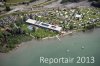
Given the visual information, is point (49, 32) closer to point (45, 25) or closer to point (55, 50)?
point (45, 25)

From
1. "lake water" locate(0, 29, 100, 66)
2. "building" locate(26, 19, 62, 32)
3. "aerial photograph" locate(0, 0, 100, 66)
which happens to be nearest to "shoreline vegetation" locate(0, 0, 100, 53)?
"aerial photograph" locate(0, 0, 100, 66)

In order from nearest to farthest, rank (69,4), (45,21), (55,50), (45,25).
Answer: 1. (55,50)
2. (45,25)
3. (45,21)
4. (69,4)

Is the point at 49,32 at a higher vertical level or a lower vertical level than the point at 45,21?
lower

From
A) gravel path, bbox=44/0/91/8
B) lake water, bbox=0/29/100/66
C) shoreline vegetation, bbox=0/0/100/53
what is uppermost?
gravel path, bbox=44/0/91/8

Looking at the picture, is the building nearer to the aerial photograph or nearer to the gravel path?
the aerial photograph

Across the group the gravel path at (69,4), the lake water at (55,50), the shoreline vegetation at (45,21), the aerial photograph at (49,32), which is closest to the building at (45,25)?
the aerial photograph at (49,32)

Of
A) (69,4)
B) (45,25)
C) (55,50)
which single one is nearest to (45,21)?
(45,25)

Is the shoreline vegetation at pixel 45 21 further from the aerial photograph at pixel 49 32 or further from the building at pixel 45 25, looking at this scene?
the building at pixel 45 25

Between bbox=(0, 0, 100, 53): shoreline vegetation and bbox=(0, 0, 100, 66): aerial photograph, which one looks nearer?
bbox=(0, 0, 100, 66): aerial photograph

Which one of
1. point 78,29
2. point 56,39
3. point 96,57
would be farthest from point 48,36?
point 96,57
